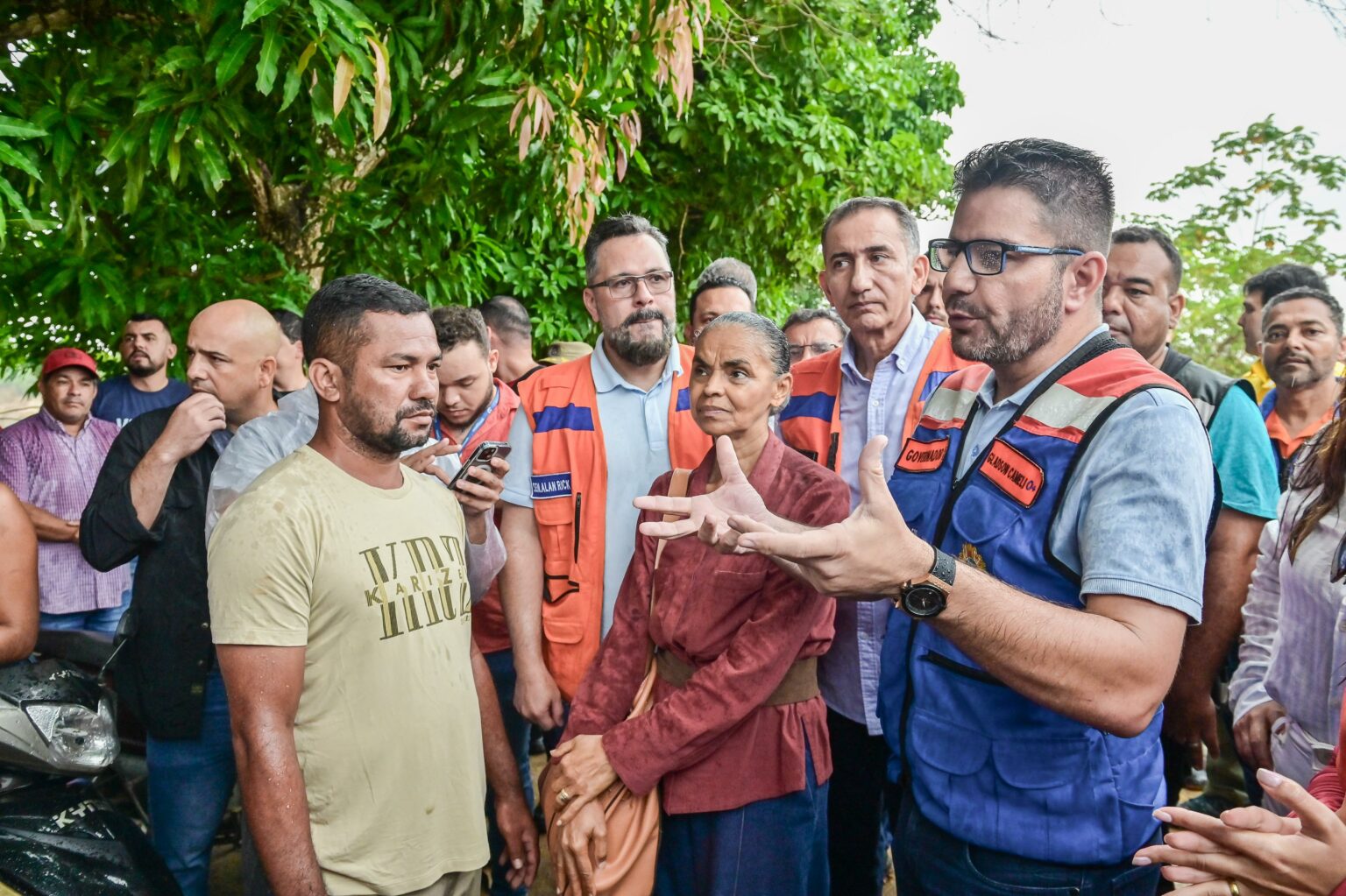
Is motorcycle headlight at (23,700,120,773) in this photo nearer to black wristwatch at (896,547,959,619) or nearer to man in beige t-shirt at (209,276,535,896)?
man in beige t-shirt at (209,276,535,896)

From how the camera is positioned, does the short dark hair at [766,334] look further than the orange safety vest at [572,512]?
No

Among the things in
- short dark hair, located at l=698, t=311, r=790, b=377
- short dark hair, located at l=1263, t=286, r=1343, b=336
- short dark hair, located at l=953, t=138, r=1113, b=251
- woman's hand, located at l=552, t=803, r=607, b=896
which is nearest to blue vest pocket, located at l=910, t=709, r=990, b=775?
woman's hand, located at l=552, t=803, r=607, b=896

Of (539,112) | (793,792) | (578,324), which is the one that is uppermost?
(539,112)

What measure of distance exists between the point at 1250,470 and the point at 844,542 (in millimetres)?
1942

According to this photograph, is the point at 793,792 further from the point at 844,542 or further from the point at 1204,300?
the point at 1204,300

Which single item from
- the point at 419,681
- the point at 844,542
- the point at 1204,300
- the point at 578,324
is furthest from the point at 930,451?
the point at 1204,300

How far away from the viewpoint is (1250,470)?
9.21 ft

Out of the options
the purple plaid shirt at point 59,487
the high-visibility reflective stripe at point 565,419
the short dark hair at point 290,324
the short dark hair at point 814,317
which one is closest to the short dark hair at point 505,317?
the short dark hair at point 290,324

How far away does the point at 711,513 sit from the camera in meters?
1.68

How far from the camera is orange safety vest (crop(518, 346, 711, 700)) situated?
9.93ft

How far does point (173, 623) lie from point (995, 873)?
2461 millimetres

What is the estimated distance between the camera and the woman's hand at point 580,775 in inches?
93.4

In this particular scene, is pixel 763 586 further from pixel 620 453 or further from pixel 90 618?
pixel 90 618

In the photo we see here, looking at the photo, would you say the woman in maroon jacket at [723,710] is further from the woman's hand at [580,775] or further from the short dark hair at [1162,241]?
the short dark hair at [1162,241]
